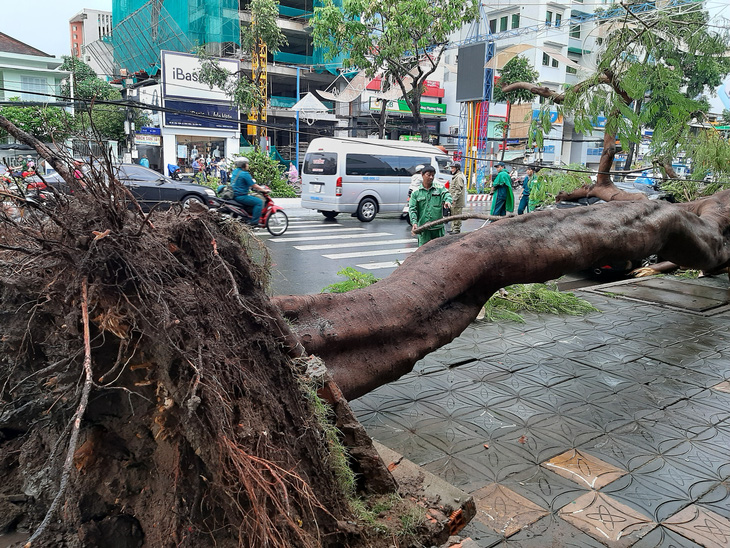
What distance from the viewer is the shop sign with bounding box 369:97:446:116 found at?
35.3 metres

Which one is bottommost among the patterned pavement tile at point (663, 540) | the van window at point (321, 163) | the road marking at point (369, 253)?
the patterned pavement tile at point (663, 540)

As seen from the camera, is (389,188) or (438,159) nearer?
(389,188)

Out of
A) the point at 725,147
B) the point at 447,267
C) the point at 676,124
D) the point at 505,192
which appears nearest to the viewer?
the point at 447,267

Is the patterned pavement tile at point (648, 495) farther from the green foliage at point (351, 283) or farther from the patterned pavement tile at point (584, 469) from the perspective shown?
the green foliage at point (351, 283)

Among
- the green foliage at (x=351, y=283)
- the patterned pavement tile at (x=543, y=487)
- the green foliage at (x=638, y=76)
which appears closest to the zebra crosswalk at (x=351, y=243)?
the green foliage at (x=351, y=283)

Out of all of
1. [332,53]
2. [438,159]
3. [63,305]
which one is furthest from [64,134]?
[332,53]

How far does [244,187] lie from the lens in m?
11.6

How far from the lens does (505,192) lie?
10.6 metres

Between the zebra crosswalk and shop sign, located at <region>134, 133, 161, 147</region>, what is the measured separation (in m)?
16.3

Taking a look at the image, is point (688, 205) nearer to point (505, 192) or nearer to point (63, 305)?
point (505, 192)

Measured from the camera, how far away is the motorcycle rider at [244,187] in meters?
11.4

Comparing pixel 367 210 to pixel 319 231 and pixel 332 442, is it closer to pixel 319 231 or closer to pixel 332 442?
pixel 319 231

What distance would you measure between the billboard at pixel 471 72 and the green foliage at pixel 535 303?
2033 centimetres

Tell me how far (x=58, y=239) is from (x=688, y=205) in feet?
26.4
